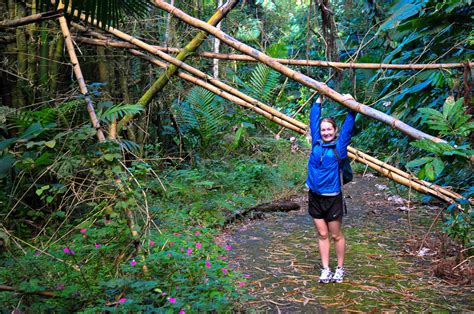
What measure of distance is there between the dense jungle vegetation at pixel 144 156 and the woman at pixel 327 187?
0.51 m

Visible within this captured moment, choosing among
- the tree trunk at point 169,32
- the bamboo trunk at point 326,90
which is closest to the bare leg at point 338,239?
the bamboo trunk at point 326,90

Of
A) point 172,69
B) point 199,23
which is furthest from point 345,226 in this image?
point 199,23

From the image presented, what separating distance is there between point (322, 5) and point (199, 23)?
108 centimetres

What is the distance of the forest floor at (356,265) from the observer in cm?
351

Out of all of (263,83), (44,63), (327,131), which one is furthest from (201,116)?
(327,131)

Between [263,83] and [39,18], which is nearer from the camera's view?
[39,18]

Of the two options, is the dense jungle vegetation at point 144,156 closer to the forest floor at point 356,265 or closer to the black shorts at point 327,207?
the forest floor at point 356,265

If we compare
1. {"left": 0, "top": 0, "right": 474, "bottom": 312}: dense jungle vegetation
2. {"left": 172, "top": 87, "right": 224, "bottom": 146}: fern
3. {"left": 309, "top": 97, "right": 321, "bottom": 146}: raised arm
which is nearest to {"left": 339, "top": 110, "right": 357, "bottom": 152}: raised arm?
{"left": 309, "top": 97, "right": 321, "bottom": 146}: raised arm

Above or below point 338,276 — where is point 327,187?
above

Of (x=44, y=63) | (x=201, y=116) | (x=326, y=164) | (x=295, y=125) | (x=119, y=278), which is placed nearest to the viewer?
(x=119, y=278)

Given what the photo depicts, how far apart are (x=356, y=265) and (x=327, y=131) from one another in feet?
4.44

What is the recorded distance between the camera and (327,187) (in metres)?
4.09

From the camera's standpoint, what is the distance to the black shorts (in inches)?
160

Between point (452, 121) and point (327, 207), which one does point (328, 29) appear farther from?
point (327, 207)
